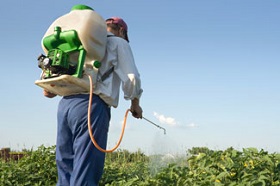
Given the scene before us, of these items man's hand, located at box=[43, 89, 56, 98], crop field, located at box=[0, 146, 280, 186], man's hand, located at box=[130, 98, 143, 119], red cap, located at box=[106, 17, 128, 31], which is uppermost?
red cap, located at box=[106, 17, 128, 31]

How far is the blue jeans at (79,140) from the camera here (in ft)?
10.6

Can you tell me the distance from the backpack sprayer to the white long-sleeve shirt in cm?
7

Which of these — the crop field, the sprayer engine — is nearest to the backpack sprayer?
the sprayer engine

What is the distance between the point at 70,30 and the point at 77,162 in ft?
3.12

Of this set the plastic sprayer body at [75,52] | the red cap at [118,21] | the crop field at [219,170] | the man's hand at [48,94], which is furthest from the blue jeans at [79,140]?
the red cap at [118,21]

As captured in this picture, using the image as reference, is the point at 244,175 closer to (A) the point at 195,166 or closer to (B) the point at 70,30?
(A) the point at 195,166

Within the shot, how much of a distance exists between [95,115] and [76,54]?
1.59 feet

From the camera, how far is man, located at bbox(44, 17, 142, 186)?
10.7ft

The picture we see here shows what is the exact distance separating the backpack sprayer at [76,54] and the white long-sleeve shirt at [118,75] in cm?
7

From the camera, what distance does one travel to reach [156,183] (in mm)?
3666

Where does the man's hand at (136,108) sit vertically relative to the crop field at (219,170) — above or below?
above

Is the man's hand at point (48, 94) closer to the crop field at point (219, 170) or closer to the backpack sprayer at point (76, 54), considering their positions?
the backpack sprayer at point (76, 54)

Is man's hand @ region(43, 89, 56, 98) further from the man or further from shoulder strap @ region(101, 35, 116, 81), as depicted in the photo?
shoulder strap @ region(101, 35, 116, 81)

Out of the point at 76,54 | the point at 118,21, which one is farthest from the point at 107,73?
the point at 118,21
